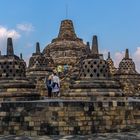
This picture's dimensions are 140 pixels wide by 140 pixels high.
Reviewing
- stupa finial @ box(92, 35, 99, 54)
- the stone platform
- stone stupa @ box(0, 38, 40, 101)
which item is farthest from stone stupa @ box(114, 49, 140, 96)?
the stone platform

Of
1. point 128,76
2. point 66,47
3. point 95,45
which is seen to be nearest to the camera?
point 95,45

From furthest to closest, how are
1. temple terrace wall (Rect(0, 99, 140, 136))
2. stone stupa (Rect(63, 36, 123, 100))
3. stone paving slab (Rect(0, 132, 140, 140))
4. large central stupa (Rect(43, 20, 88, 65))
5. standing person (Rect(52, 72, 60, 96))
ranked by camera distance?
large central stupa (Rect(43, 20, 88, 65)) < standing person (Rect(52, 72, 60, 96)) < stone stupa (Rect(63, 36, 123, 100)) < temple terrace wall (Rect(0, 99, 140, 136)) < stone paving slab (Rect(0, 132, 140, 140))

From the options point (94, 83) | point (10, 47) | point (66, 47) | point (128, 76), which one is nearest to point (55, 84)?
point (94, 83)

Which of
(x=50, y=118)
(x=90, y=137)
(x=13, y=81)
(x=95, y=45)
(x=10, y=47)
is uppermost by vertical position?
(x=95, y=45)

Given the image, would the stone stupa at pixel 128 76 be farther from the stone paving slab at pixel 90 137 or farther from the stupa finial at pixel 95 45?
the stone paving slab at pixel 90 137

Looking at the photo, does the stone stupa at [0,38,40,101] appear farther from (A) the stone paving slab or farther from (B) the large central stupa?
(B) the large central stupa

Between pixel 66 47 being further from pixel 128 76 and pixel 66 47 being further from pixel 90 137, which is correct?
pixel 90 137

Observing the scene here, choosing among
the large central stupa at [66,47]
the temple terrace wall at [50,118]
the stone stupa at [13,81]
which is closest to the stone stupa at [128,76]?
the large central stupa at [66,47]

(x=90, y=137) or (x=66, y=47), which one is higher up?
(x=66, y=47)

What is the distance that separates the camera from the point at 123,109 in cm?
1489

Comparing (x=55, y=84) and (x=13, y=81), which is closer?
(x=13, y=81)

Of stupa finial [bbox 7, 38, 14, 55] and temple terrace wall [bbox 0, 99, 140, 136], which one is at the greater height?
stupa finial [bbox 7, 38, 14, 55]

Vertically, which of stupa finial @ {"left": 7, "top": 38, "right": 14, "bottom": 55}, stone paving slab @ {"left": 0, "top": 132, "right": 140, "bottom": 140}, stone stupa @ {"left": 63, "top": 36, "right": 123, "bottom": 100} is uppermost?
stupa finial @ {"left": 7, "top": 38, "right": 14, "bottom": 55}

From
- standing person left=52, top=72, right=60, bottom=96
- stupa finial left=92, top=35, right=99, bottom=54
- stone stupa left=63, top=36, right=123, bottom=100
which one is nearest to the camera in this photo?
stone stupa left=63, top=36, right=123, bottom=100
